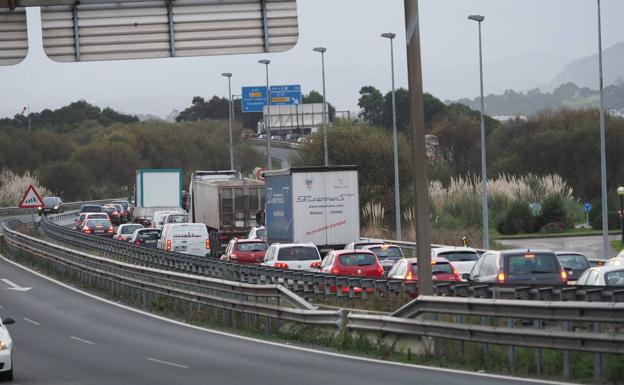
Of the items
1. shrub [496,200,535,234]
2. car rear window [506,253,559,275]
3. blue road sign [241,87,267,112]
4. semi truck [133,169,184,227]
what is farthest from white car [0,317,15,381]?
blue road sign [241,87,267,112]

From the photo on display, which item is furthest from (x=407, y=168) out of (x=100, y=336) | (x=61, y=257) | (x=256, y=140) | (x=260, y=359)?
(x=256, y=140)

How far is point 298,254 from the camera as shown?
1515 inches

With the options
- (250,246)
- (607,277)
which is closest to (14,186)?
(250,246)

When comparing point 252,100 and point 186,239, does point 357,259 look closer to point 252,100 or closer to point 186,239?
point 186,239

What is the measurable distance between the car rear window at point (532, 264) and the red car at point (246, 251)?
18673 millimetres

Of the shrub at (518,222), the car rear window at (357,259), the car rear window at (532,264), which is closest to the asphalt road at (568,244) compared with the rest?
the shrub at (518,222)

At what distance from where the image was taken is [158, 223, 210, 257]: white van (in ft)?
171

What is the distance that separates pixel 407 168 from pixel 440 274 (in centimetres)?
4412

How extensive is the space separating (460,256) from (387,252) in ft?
16.4

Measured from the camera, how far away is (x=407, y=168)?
75.4 m

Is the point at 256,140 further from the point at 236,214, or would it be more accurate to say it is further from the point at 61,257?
the point at 61,257

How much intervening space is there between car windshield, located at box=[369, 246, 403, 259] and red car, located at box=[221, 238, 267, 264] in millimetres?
5732

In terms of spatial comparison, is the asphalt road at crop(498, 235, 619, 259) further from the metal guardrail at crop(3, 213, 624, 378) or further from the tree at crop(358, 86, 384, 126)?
the tree at crop(358, 86, 384, 126)

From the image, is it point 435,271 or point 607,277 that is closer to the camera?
point 607,277
